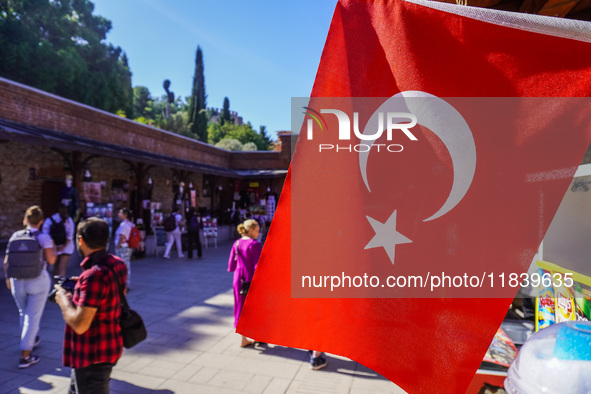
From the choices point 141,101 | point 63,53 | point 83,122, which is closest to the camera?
point 83,122

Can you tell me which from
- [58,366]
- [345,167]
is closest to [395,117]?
[345,167]

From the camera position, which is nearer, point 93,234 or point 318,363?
point 93,234

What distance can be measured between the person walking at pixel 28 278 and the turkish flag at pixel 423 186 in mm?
4064

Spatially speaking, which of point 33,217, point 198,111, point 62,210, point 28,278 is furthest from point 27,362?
point 198,111

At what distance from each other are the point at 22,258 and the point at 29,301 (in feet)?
1.93

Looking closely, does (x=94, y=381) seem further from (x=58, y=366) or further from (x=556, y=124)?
(x=556, y=124)

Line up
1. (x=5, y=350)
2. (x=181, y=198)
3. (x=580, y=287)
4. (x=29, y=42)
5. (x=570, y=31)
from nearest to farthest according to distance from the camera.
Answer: (x=570, y=31) → (x=580, y=287) → (x=5, y=350) → (x=181, y=198) → (x=29, y=42)

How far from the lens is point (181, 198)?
17.4 meters

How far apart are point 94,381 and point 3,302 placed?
579 cm

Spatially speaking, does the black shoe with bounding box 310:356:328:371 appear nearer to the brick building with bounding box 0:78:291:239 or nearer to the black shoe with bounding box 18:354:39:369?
the black shoe with bounding box 18:354:39:369

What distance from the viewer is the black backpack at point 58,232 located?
789cm

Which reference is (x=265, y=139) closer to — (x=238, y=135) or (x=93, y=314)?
(x=238, y=135)

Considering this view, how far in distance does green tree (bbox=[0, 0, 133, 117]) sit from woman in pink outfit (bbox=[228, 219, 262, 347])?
23.8 m

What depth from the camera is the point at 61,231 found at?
7.95 metres
